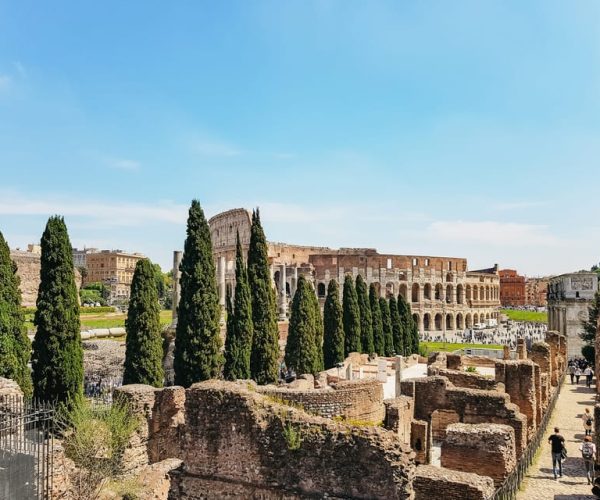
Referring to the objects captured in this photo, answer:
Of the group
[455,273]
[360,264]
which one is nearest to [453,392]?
[360,264]

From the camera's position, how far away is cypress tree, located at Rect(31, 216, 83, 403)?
14.3 metres

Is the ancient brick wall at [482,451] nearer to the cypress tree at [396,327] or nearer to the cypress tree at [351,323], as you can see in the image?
the cypress tree at [351,323]

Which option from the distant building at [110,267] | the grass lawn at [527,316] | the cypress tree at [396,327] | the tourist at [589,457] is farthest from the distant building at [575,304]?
the distant building at [110,267]

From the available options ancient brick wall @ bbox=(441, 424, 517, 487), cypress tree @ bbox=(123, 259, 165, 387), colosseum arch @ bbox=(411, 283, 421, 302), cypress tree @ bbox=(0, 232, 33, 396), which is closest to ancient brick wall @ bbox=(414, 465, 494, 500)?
ancient brick wall @ bbox=(441, 424, 517, 487)

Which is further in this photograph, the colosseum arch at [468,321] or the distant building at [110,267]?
the distant building at [110,267]

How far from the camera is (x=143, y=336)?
17.4m

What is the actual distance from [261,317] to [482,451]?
45.6 ft

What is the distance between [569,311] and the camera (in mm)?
46750

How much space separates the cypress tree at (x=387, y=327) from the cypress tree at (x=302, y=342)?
1225cm

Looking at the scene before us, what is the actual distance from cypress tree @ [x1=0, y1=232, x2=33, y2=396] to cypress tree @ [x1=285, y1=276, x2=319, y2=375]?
1468cm

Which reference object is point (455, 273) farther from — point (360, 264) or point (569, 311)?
point (569, 311)

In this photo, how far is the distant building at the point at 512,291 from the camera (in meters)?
134

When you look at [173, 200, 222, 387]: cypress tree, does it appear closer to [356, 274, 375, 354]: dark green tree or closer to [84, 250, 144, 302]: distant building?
[356, 274, 375, 354]: dark green tree

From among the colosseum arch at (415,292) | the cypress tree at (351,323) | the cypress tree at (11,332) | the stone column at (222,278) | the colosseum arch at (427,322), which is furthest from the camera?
the colosseum arch at (427,322)
